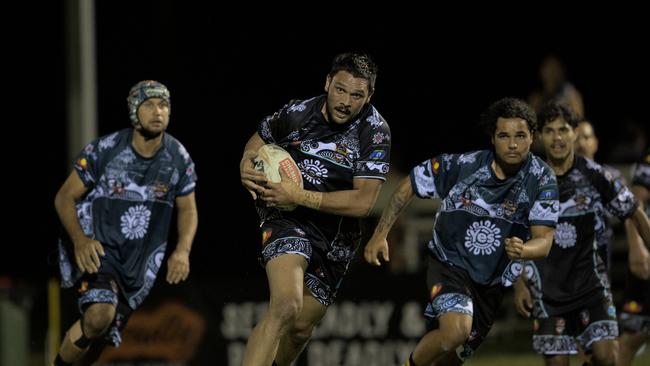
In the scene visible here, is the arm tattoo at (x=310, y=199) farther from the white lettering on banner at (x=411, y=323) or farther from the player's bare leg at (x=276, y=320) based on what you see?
the white lettering on banner at (x=411, y=323)

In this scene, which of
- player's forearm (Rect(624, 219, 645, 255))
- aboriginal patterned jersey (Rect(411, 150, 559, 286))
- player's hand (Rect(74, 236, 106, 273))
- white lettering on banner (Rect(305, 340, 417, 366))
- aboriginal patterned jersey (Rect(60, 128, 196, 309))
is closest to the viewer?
aboriginal patterned jersey (Rect(411, 150, 559, 286))

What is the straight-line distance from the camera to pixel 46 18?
20.1 meters

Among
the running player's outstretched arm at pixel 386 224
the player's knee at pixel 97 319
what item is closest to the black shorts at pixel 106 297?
the player's knee at pixel 97 319

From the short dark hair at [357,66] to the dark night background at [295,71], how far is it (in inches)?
403

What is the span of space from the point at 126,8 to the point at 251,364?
12.0 meters

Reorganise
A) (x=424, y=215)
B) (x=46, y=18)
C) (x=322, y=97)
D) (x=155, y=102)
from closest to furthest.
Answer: (x=322, y=97) < (x=155, y=102) < (x=424, y=215) < (x=46, y=18)

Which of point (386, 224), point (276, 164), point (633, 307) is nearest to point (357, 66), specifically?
point (276, 164)

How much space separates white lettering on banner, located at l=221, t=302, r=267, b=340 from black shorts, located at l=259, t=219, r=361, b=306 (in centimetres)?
302

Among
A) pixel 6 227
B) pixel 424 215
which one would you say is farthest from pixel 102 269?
pixel 6 227

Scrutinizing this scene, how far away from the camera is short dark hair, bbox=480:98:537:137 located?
8023mm

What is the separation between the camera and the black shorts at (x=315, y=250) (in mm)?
7742

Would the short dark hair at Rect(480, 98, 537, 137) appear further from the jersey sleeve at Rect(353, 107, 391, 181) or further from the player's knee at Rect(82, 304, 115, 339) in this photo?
the player's knee at Rect(82, 304, 115, 339)

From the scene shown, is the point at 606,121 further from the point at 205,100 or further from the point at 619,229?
the point at 205,100

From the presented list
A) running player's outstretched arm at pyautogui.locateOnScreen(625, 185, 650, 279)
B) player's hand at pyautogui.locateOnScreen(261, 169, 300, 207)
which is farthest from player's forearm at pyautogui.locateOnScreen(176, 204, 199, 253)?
running player's outstretched arm at pyautogui.locateOnScreen(625, 185, 650, 279)
